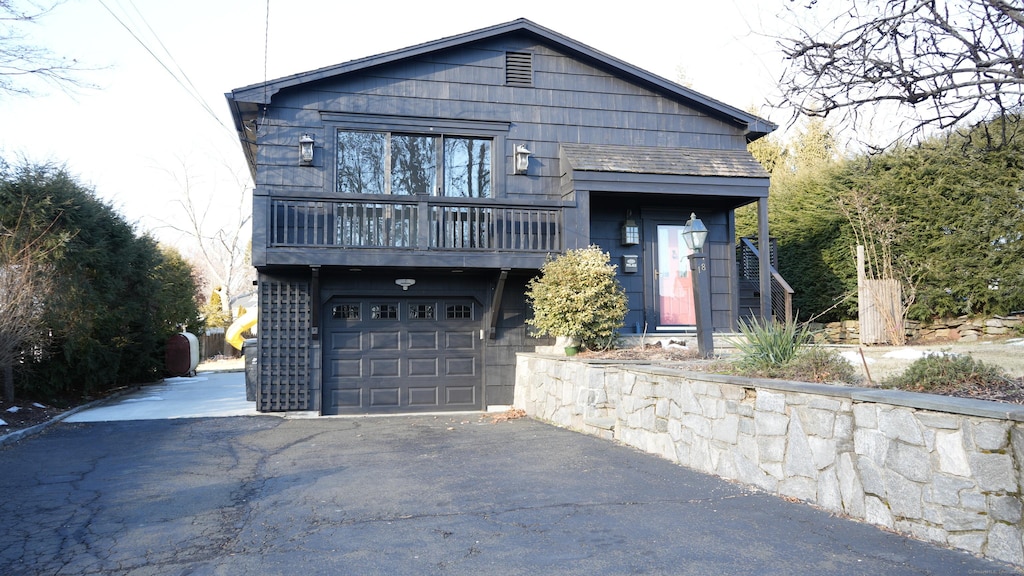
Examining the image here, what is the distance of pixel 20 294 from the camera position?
986cm

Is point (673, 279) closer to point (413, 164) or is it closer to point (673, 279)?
point (673, 279)

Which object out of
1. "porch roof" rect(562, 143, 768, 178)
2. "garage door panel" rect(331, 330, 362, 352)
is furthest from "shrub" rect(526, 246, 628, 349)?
"garage door panel" rect(331, 330, 362, 352)

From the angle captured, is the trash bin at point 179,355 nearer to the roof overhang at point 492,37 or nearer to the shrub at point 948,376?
the roof overhang at point 492,37

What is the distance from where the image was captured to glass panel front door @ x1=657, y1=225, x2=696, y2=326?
42.8ft

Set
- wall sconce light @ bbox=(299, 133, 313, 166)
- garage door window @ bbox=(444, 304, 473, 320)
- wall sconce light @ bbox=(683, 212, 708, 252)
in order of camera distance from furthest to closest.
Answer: garage door window @ bbox=(444, 304, 473, 320), wall sconce light @ bbox=(299, 133, 313, 166), wall sconce light @ bbox=(683, 212, 708, 252)

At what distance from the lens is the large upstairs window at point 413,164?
40.0 ft

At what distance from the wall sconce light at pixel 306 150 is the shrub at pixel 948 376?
9.08m

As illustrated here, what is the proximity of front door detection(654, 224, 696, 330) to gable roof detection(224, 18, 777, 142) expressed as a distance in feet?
7.32

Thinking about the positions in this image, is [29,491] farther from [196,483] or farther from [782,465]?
[782,465]

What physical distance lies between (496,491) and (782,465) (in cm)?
229

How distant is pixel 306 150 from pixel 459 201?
8.42 ft

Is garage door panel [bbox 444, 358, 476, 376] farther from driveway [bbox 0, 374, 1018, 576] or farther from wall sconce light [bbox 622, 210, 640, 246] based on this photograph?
driveway [bbox 0, 374, 1018, 576]

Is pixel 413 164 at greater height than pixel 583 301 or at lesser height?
greater

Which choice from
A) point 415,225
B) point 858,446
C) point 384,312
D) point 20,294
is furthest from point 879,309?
point 20,294
